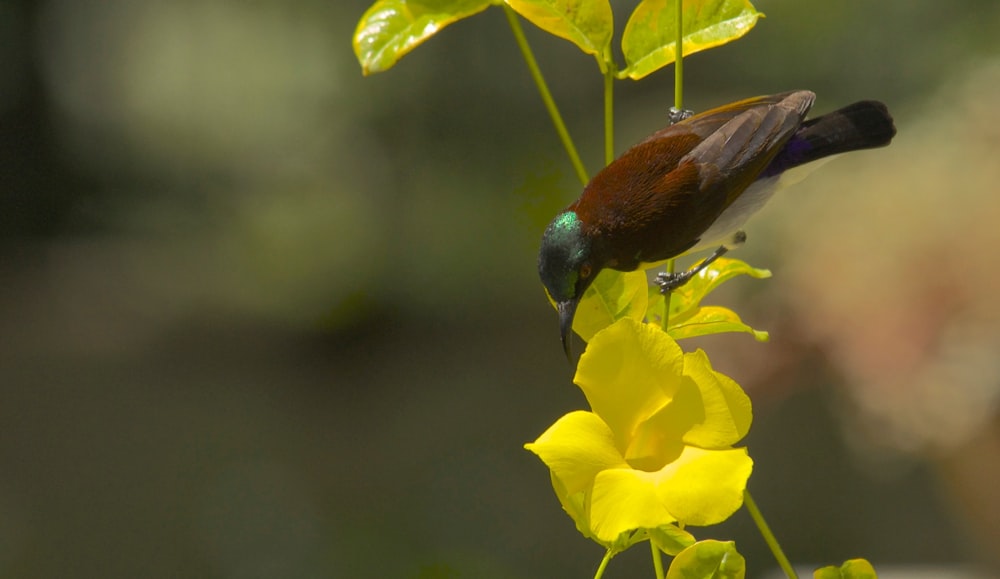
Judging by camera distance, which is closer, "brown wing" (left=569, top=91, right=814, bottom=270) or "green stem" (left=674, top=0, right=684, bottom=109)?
"green stem" (left=674, top=0, right=684, bottom=109)

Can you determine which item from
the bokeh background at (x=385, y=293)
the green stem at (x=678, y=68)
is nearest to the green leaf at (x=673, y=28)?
the green stem at (x=678, y=68)

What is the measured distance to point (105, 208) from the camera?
3346 millimetres

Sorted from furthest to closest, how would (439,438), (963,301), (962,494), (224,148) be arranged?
1. (224,148)
2. (439,438)
3. (962,494)
4. (963,301)

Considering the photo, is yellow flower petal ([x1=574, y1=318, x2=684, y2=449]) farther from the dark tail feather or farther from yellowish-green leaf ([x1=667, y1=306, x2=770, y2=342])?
the dark tail feather

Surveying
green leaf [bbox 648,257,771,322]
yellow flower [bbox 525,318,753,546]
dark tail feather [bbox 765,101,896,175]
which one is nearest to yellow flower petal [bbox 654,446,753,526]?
yellow flower [bbox 525,318,753,546]

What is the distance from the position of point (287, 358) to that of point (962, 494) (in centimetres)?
203

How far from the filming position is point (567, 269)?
0.41m

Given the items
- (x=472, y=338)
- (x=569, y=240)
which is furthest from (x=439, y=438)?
(x=569, y=240)

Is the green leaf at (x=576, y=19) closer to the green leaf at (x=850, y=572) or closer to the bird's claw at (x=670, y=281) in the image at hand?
the bird's claw at (x=670, y=281)

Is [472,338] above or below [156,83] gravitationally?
below

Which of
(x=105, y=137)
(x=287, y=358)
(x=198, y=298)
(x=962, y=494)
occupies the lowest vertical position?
(x=962, y=494)

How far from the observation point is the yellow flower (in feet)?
0.93

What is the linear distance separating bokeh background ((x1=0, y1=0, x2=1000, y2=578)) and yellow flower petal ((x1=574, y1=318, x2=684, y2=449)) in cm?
114

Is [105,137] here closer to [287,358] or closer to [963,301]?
[287,358]
